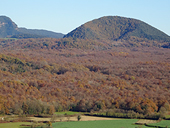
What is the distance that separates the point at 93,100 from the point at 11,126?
2654 centimetres

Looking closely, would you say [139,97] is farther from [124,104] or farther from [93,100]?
[93,100]

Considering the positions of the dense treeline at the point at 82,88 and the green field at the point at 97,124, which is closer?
the green field at the point at 97,124

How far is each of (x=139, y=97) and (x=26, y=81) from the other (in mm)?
37829

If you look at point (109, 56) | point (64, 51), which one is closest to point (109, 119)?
point (109, 56)

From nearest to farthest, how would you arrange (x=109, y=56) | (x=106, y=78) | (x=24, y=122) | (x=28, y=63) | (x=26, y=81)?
(x=24, y=122), (x=26, y=81), (x=106, y=78), (x=28, y=63), (x=109, y=56)

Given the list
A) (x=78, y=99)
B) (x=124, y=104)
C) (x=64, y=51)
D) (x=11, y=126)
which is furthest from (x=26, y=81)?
(x=64, y=51)

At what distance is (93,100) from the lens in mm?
73062

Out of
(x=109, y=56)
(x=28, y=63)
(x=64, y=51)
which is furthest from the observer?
(x=64, y=51)

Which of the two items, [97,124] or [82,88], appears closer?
[97,124]

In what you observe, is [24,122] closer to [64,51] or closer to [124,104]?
[124,104]

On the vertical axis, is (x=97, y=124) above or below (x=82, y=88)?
above

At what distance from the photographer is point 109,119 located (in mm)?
57969

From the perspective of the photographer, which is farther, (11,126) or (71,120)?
(71,120)

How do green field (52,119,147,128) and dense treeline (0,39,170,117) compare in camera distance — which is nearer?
green field (52,119,147,128)
